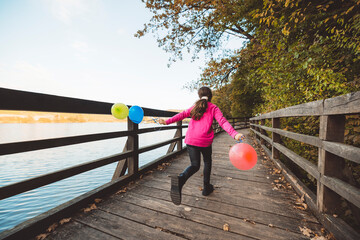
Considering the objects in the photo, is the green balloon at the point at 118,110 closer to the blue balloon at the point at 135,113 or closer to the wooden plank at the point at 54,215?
the blue balloon at the point at 135,113

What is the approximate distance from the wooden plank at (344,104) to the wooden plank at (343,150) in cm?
33

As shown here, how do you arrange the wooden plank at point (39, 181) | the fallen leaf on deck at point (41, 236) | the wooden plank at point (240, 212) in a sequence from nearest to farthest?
the wooden plank at point (39, 181) < the fallen leaf on deck at point (41, 236) < the wooden plank at point (240, 212)

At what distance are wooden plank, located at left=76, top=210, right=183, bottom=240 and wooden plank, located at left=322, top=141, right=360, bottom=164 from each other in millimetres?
1849

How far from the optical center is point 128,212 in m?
2.25

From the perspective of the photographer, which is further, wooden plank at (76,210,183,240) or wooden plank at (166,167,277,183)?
wooden plank at (166,167,277,183)

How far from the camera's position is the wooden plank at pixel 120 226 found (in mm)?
1812

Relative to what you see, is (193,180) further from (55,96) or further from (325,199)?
(55,96)

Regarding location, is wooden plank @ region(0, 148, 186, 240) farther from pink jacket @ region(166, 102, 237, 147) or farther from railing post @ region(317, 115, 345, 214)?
railing post @ region(317, 115, 345, 214)

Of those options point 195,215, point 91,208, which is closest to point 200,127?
point 195,215

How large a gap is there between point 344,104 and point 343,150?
1.46 ft

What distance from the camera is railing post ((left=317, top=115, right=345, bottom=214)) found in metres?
1.81

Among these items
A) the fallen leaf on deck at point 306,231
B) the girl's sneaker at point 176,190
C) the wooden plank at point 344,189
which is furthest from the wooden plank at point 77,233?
the wooden plank at point 344,189

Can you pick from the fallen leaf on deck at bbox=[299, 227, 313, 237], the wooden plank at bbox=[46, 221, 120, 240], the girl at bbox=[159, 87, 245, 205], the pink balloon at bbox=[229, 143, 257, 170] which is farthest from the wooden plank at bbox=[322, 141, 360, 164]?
the wooden plank at bbox=[46, 221, 120, 240]

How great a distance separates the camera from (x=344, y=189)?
153 cm
